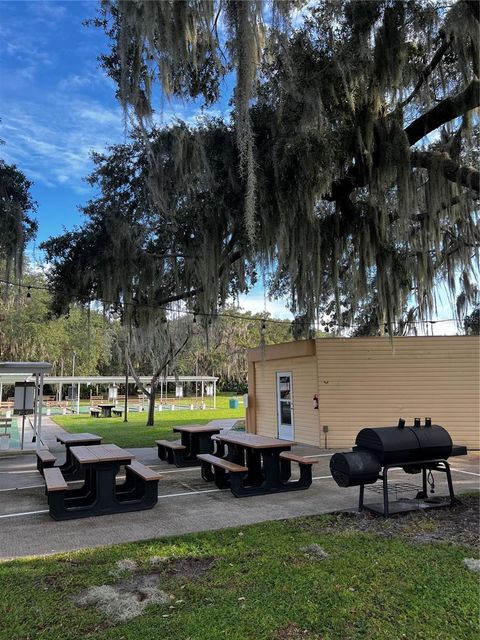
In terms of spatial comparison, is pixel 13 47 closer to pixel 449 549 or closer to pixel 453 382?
pixel 449 549

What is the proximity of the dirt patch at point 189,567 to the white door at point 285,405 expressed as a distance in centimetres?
Answer: 803

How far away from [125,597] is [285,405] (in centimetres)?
911

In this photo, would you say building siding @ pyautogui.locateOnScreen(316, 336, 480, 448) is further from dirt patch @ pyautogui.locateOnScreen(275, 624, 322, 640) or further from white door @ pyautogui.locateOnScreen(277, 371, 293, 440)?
dirt patch @ pyautogui.locateOnScreen(275, 624, 322, 640)

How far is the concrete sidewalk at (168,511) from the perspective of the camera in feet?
14.2

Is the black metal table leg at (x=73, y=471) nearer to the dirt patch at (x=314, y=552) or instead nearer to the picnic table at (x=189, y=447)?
the picnic table at (x=189, y=447)

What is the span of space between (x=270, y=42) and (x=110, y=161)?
3721mm

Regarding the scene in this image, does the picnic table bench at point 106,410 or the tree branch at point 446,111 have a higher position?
the tree branch at point 446,111

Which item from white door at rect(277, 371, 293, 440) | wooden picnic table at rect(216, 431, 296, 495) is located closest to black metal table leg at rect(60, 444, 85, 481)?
wooden picnic table at rect(216, 431, 296, 495)

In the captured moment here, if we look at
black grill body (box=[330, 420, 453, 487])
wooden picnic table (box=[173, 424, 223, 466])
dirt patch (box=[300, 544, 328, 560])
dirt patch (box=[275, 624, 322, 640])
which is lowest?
dirt patch (box=[300, 544, 328, 560])

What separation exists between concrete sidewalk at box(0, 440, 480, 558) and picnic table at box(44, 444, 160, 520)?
0.43ft

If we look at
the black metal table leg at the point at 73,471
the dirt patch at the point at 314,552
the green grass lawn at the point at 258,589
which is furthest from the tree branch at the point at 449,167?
the black metal table leg at the point at 73,471

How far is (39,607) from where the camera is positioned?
2.88m

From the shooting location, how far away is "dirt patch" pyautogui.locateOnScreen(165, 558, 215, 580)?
3381 mm

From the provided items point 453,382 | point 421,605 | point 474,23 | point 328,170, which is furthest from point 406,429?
point 453,382
